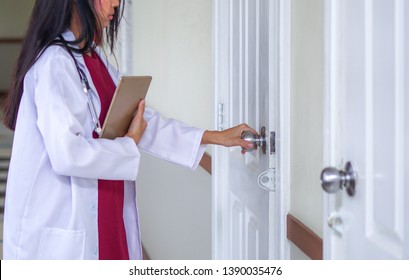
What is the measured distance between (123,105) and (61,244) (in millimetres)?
397

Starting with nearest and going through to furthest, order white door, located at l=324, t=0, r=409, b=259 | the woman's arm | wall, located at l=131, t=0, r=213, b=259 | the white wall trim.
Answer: white door, located at l=324, t=0, r=409, b=259 < the white wall trim < the woman's arm < wall, located at l=131, t=0, r=213, b=259

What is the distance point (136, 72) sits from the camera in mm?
4324

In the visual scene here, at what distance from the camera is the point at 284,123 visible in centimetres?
168

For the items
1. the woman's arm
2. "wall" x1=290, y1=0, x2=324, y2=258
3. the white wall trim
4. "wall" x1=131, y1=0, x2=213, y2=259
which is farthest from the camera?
"wall" x1=131, y1=0, x2=213, y2=259

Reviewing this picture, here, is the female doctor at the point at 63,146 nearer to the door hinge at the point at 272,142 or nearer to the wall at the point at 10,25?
the door hinge at the point at 272,142

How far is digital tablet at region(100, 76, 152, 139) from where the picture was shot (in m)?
1.72

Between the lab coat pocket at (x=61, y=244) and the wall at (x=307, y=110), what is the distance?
0.56m

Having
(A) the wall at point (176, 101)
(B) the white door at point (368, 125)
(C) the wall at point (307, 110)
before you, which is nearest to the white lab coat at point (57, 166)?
(C) the wall at point (307, 110)

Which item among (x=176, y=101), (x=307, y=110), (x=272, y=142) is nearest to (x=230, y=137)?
(x=272, y=142)

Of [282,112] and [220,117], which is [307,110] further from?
[220,117]

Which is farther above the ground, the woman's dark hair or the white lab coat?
the woman's dark hair

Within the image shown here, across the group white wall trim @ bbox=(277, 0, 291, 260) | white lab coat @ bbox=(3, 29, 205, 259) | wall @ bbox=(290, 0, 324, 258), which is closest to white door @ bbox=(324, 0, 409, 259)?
wall @ bbox=(290, 0, 324, 258)

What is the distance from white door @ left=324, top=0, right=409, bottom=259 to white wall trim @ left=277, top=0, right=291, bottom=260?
0.34 metres

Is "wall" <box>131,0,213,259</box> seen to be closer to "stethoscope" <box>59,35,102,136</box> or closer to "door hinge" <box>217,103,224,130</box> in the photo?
"door hinge" <box>217,103,224,130</box>
